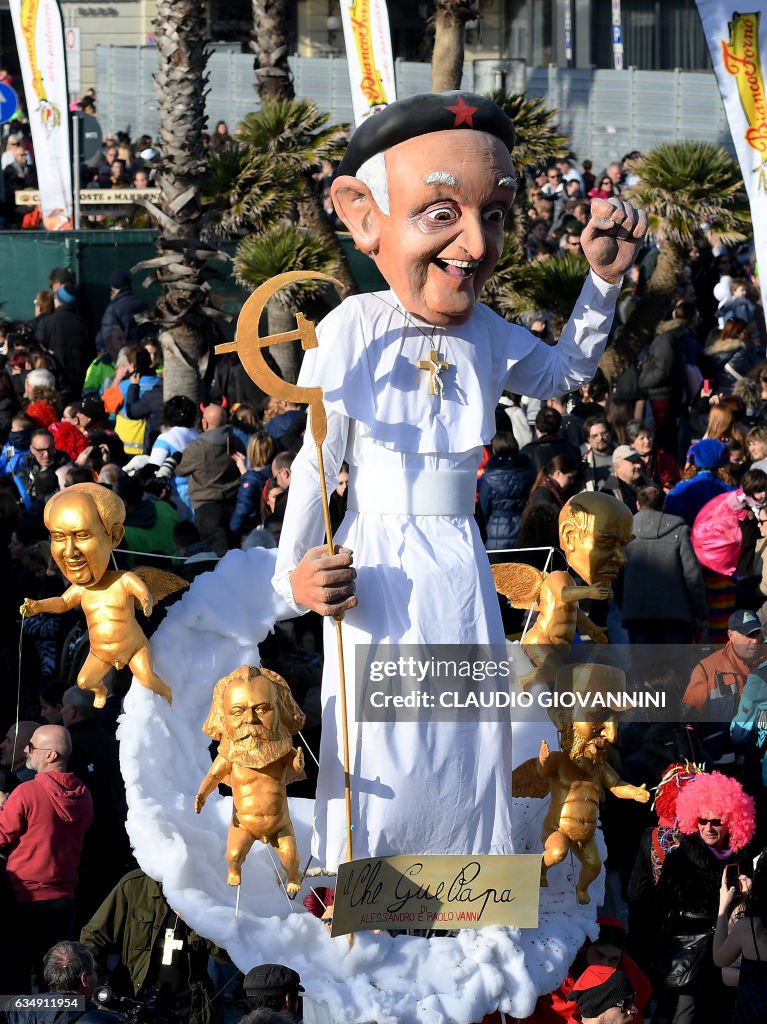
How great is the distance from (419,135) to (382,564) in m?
1.21

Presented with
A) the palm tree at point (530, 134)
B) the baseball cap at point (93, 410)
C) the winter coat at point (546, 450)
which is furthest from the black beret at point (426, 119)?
the palm tree at point (530, 134)

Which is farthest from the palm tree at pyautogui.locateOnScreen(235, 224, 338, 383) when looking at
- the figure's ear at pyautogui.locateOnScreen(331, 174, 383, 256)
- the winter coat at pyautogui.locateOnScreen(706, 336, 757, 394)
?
the figure's ear at pyautogui.locateOnScreen(331, 174, 383, 256)

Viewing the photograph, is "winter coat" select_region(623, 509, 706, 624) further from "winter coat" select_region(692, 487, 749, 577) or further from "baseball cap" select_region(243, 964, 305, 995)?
"baseball cap" select_region(243, 964, 305, 995)

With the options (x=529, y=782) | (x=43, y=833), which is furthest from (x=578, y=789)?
(x=43, y=833)

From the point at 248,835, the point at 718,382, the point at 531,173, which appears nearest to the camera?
the point at 248,835

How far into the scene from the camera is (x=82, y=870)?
21.8 feet

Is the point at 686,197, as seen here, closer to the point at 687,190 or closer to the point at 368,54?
the point at 687,190

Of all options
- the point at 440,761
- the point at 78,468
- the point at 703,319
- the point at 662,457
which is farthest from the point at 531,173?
the point at 440,761

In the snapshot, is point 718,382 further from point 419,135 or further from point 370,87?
point 419,135

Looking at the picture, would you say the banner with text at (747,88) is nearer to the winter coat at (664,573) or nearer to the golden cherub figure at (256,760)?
the winter coat at (664,573)

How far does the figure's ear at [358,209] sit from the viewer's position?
193 inches

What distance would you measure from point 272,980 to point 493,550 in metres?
2.68

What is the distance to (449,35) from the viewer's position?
12500mm

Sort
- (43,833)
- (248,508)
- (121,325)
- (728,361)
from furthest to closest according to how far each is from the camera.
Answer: (121,325) → (728,361) → (248,508) → (43,833)
